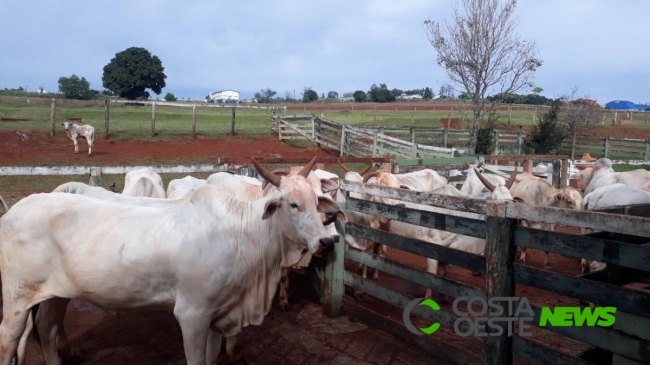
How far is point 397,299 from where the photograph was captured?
5066 mm

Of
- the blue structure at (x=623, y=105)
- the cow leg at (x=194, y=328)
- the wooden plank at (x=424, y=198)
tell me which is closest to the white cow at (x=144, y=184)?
the wooden plank at (x=424, y=198)

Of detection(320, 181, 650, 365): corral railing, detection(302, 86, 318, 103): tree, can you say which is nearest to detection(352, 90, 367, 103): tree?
detection(302, 86, 318, 103): tree

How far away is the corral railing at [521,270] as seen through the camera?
3146 millimetres

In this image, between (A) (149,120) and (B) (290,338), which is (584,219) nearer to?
(B) (290,338)

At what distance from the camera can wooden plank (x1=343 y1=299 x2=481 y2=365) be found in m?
4.34

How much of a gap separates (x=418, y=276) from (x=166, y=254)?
2.25m

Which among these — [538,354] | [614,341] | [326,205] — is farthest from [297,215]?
[614,341]

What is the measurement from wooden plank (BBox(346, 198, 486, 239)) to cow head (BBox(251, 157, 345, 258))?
85cm

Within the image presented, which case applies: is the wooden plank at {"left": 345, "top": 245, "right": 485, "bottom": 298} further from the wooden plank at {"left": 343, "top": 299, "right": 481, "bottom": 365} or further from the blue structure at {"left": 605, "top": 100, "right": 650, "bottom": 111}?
the blue structure at {"left": 605, "top": 100, "right": 650, "bottom": 111}

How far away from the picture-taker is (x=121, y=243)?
13.2ft

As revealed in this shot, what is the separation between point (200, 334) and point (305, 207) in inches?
50.1

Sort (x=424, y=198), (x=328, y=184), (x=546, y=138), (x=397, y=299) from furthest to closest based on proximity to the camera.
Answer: (x=546, y=138) → (x=328, y=184) → (x=397, y=299) → (x=424, y=198)

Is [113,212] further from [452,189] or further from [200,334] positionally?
[452,189]

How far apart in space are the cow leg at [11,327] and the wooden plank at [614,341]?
417 centimetres
